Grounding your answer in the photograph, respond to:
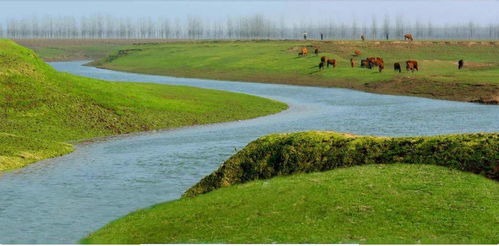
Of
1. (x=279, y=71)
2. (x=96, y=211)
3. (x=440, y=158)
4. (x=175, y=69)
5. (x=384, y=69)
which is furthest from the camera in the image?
(x=175, y=69)

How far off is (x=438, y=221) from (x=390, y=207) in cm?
175

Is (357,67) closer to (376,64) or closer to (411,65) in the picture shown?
(376,64)

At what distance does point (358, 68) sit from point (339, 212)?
354 feet

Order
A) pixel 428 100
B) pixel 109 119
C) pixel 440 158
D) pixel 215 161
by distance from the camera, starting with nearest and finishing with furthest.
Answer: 1. pixel 440 158
2. pixel 215 161
3. pixel 109 119
4. pixel 428 100

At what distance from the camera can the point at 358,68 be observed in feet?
417

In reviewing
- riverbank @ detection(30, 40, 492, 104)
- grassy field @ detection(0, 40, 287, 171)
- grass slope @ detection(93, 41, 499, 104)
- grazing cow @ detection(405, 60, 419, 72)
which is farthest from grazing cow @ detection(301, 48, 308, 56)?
grassy field @ detection(0, 40, 287, 171)

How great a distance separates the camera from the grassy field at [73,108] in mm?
55625

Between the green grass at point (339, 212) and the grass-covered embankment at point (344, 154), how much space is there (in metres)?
0.75

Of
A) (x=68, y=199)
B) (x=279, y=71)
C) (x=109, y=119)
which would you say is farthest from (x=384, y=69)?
(x=68, y=199)

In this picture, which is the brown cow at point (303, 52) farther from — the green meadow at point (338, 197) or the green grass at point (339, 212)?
the green grass at point (339, 212)

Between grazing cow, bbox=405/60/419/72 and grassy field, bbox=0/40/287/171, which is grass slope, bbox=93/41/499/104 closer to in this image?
A: grazing cow, bbox=405/60/419/72

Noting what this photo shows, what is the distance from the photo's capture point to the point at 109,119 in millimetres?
62219

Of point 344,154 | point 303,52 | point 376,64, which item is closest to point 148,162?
point 344,154

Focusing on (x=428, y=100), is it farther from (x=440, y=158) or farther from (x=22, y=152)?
(x=440, y=158)
